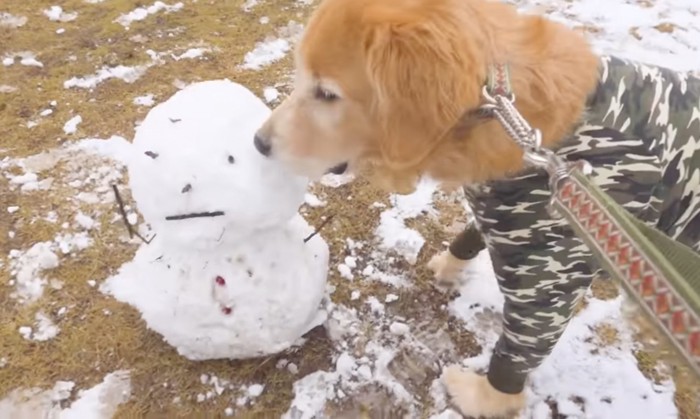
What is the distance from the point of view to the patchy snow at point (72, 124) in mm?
3186

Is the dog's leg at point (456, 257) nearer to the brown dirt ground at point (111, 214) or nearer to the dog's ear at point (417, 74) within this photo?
the brown dirt ground at point (111, 214)

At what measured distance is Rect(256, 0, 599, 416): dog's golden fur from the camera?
138 centimetres

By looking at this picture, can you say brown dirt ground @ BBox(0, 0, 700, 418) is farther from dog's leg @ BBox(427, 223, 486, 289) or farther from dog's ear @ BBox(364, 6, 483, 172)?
dog's ear @ BBox(364, 6, 483, 172)

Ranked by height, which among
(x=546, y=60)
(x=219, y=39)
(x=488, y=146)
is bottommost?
(x=219, y=39)

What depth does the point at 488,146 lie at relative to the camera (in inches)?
58.0

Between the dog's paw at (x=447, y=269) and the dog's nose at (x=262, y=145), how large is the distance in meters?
1.10

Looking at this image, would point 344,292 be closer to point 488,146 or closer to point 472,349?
point 472,349

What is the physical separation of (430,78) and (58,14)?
3.49 metres

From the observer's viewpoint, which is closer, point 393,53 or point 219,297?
point 393,53

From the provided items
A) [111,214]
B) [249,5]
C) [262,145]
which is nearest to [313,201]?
[111,214]

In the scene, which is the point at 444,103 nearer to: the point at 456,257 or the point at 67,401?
the point at 456,257

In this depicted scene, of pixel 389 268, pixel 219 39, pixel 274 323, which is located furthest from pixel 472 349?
pixel 219 39

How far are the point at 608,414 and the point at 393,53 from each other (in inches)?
64.2

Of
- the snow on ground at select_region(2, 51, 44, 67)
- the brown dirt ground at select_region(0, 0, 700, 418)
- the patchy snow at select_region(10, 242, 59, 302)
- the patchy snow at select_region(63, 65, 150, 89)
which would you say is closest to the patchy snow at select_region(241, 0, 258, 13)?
the brown dirt ground at select_region(0, 0, 700, 418)
